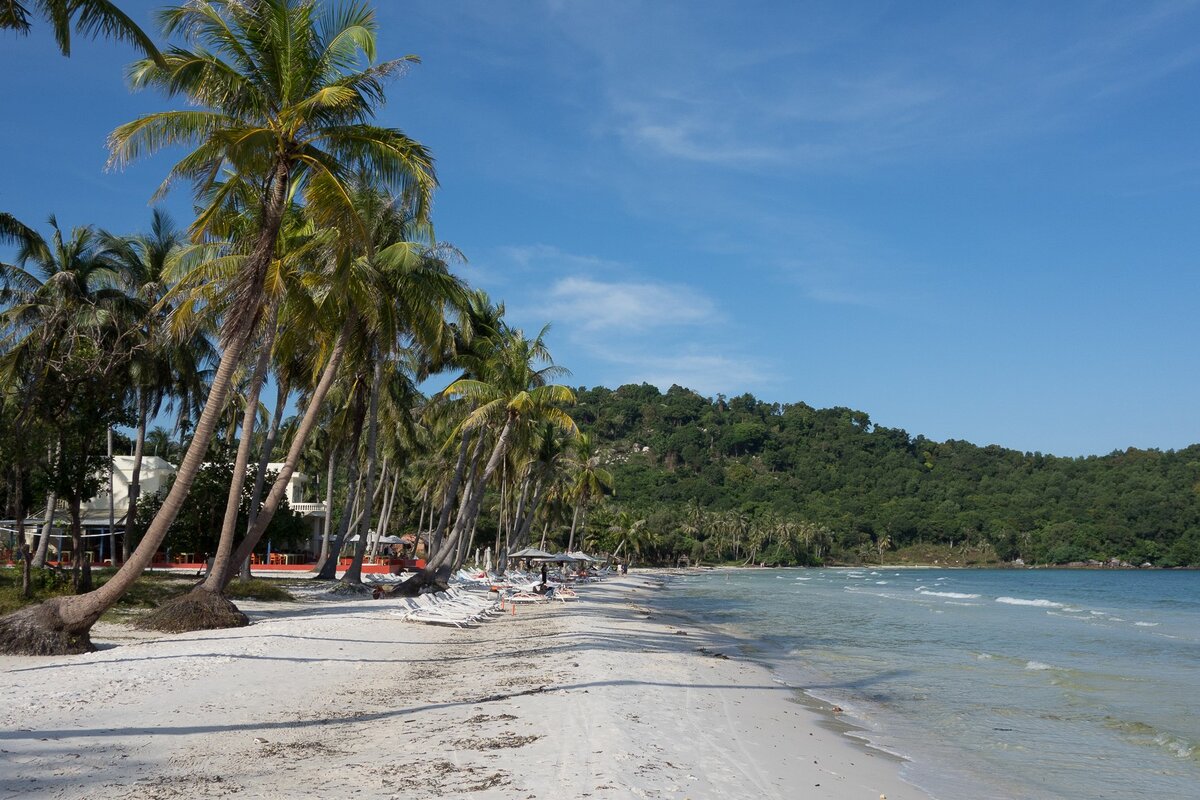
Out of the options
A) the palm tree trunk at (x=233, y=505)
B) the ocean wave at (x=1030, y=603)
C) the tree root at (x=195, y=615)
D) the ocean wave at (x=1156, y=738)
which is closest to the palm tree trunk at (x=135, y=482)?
the palm tree trunk at (x=233, y=505)

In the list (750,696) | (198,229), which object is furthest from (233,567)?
(750,696)

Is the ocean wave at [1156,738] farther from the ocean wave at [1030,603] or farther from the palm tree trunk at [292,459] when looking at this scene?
the ocean wave at [1030,603]

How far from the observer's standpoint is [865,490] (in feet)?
465

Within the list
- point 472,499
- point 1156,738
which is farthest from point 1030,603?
point 1156,738

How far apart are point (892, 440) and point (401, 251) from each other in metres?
147

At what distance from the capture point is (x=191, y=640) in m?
13.8

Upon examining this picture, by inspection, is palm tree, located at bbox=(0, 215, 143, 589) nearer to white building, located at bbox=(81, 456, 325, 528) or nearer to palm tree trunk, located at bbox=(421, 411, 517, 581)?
palm tree trunk, located at bbox=(421, 411, 517, 581)

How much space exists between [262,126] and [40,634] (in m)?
7.82

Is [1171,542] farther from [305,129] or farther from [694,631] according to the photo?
[305,129]

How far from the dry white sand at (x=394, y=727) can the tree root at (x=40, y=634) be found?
0.35 m

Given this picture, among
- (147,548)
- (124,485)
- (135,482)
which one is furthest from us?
(124,485)

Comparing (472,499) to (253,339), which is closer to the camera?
(253,339)

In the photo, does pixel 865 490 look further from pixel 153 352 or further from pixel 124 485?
pixel 153 352

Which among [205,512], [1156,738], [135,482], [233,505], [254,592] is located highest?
[135,482]
